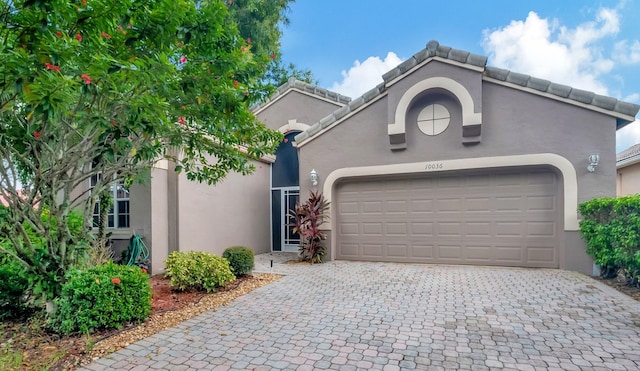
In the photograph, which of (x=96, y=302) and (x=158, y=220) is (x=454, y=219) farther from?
(x=96, y=302)

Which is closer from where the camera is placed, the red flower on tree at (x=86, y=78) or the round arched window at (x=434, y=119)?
the red flower on tree at (x=86, y=78)

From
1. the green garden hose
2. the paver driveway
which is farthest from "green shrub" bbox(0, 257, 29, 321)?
the green garden hose

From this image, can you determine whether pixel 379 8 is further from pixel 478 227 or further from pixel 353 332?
pixel 353 332

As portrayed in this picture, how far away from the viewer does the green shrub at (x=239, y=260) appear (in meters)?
7.44

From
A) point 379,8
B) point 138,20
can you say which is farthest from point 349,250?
point 379,8

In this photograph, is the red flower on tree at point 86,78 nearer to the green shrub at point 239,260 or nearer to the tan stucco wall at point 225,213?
the green shrub at point 239,260

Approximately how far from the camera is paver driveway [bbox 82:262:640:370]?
138 inches

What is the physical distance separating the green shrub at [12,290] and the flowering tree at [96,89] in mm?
474

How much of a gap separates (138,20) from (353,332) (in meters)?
4.68

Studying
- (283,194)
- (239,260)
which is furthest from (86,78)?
(283,194)

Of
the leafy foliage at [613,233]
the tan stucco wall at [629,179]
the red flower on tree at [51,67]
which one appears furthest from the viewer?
the tan stucco wall at [629,179]

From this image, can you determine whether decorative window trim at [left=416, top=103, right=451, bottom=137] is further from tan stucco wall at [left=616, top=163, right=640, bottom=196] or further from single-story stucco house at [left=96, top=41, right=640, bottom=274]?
tan stucco wall at [left=616, top=163, right=640, bottom=196]

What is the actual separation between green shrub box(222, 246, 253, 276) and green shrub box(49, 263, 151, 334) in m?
2.82

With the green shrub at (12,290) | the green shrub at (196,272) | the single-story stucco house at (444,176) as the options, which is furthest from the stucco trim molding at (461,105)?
the green shrub at (12,290)
